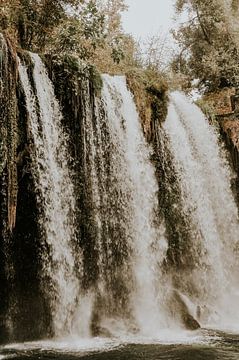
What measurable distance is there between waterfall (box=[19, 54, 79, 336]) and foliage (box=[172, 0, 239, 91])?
10724 millimetres

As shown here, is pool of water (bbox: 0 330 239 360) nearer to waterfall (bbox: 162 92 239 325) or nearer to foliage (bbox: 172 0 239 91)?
waterfall (bbox: 162 92 239 325)

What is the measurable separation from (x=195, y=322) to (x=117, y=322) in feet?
5.24

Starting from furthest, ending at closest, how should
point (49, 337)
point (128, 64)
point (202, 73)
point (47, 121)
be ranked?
point (202, 73) < point (128, 64) < point (47, 121) < point (49, 337)

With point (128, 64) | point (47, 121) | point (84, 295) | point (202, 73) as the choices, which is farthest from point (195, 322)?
point (202, 73)

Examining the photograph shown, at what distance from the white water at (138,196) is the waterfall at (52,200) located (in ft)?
5.40

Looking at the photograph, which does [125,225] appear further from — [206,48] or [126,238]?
[206,48]

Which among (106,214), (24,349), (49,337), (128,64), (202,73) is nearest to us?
(24,349)

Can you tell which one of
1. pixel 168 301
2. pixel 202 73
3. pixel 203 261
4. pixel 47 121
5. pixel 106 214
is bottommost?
pixel 168 301

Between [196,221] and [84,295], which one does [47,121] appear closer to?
[84,295]

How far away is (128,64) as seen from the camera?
15.5 m

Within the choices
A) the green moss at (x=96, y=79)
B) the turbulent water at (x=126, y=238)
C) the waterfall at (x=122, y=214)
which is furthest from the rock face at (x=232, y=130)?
the green moss at (x=96, y=79)

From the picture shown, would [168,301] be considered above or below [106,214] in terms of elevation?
below

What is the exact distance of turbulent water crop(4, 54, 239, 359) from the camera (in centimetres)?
944

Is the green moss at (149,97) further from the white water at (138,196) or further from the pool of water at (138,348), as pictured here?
the pool of water at (138,348)
